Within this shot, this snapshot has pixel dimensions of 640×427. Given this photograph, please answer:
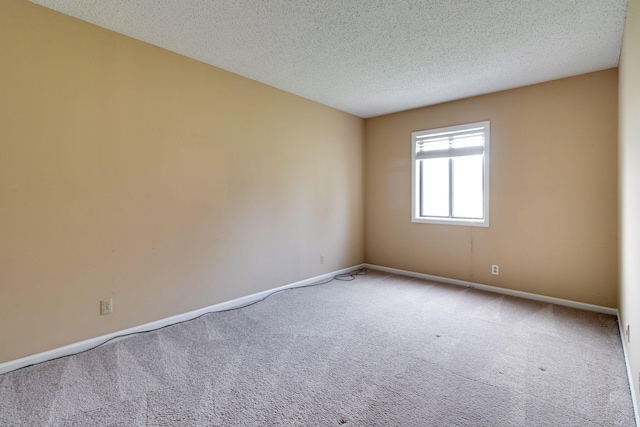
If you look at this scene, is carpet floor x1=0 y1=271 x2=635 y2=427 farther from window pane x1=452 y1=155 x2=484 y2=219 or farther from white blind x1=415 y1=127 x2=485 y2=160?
white blind x1=415 y1=127 x2=485 y2=160

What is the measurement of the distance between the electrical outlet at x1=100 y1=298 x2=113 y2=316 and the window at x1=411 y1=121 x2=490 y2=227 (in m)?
3.95

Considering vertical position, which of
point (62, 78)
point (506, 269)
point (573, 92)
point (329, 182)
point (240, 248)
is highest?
point (573, 92)

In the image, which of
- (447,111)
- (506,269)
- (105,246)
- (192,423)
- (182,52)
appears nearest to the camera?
(192,423)

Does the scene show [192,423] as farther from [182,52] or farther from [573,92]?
[573,92]

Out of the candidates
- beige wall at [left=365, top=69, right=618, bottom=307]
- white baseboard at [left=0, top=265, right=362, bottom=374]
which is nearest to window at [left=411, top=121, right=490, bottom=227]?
beige wall at [left=365, top=69, right=618, bottom=307]

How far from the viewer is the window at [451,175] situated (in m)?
4.22

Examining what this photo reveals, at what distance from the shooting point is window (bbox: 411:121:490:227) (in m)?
4.22

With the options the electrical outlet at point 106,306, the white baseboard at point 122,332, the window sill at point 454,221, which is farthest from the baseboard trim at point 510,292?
the electrical outlet at point 106,306

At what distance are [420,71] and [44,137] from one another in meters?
3.42

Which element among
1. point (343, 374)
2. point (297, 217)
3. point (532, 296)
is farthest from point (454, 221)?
point (343, 374)

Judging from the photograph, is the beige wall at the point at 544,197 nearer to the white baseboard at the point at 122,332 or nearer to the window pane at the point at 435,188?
the window pane at the point at 435,188

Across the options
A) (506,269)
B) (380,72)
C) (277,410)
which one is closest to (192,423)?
(277,410)

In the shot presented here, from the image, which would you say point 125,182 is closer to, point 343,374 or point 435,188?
point 343,374

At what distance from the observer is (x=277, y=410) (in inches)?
71.6
